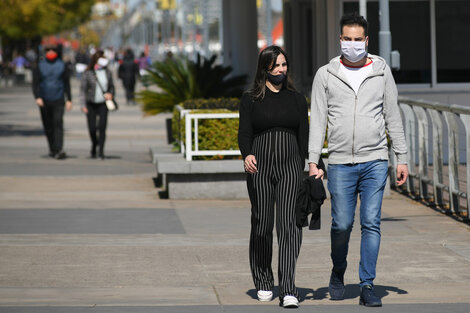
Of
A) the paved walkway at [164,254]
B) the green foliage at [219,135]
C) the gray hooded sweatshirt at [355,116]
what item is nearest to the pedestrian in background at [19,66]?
the paved walkway at [164,254]

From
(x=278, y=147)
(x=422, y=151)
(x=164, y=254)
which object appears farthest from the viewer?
(x=422, y=151)

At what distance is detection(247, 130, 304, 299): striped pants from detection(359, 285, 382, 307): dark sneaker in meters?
0.42

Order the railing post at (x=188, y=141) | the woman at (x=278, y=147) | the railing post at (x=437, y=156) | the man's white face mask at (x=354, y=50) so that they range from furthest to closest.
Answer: the railing post at (x=188, y=141), the railing post at (x=437, y=156), the woman at (x=278, y=147), the man's white face mask at (x=354, y=50)

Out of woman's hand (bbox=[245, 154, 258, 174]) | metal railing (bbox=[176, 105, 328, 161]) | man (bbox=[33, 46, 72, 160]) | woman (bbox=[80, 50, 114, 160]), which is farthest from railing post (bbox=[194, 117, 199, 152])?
woman's hand (bbox=[245, 154, 258, 174])

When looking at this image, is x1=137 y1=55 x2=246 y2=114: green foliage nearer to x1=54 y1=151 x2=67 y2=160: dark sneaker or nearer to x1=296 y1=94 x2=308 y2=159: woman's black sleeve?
x1=54 y1=151 x2=67 y2=160: dark sneaker

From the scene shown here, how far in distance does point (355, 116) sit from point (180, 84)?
1034cm

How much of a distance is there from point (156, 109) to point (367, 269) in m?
10.2

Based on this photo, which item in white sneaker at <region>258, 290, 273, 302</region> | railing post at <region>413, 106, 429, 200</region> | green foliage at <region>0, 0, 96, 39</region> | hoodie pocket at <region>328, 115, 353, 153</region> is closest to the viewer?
hoodie pocket at <region>328, 115, 353, 153</region>

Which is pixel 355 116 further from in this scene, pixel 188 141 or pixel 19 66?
pixel 19 66

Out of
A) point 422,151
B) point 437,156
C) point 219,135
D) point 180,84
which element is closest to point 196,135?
point 219,135

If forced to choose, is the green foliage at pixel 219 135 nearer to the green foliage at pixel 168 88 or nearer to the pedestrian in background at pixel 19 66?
the green foliage at pixel 168 88

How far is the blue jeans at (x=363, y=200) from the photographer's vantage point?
22.6ft

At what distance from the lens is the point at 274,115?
22.9 ft

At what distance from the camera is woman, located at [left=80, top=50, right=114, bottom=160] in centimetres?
1772
